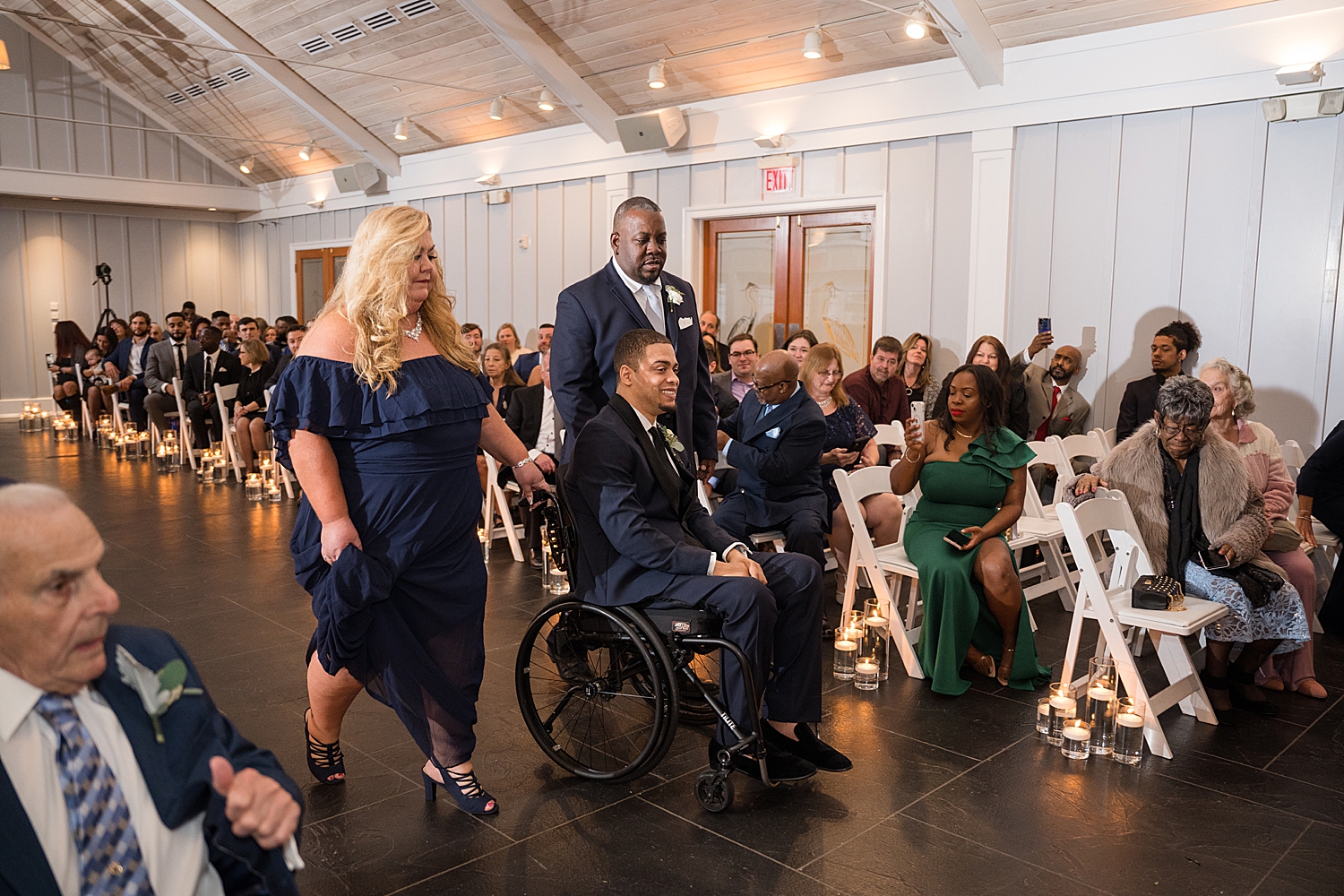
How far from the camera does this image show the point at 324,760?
9.95ft

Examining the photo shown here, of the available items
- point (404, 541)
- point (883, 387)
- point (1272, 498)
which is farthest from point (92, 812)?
point (883, 387)

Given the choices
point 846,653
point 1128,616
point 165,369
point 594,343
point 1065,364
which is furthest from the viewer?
point 165,369

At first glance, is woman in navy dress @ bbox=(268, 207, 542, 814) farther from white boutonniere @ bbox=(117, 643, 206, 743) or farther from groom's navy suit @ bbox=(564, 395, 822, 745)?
white boutonniere @ bbox=(117, 643, 206, 743)

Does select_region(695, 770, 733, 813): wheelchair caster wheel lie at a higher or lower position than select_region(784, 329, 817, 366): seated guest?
lower

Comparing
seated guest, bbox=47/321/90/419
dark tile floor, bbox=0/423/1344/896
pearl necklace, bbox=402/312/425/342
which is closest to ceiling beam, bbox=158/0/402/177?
seated guest, bbox=47/321/90/419

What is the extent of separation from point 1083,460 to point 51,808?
564 cm

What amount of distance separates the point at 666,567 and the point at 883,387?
3.94m

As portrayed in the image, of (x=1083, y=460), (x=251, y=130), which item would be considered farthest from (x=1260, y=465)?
(x=251, y=130)

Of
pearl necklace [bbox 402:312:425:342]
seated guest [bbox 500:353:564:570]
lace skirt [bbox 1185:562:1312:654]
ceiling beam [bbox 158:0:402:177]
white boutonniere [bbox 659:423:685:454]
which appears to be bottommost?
lace skirt [bbox 1185:562:1312:654]

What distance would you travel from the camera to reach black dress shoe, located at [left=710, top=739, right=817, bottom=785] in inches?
118

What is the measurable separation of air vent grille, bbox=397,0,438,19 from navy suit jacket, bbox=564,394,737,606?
6.67 meters

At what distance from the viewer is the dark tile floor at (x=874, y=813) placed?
2572 mm

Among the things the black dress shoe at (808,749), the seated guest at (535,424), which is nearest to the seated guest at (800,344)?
the seated guest at (535,424)

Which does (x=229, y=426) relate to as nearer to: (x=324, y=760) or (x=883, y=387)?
(x=883, y=387)
